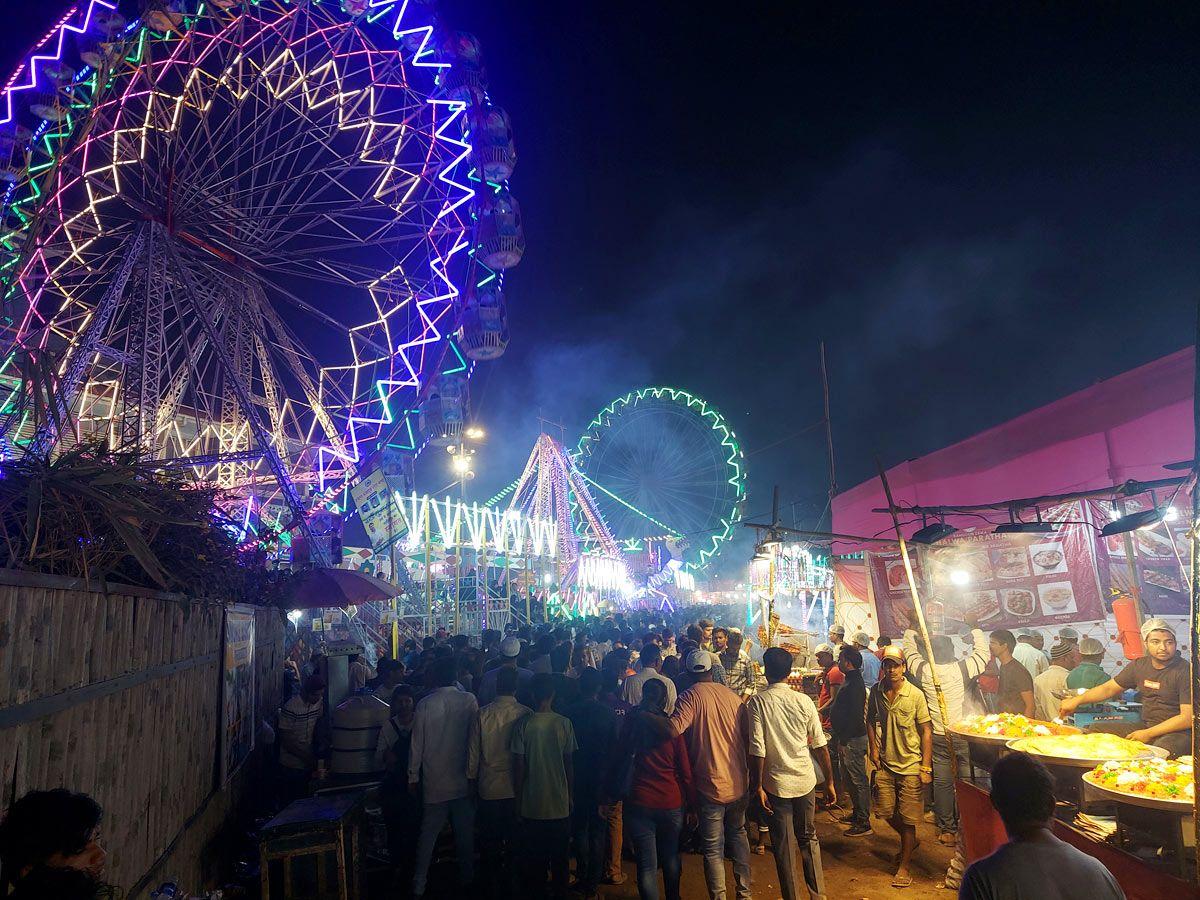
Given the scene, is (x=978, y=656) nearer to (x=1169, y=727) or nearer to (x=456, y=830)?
(x=1169, y=727)

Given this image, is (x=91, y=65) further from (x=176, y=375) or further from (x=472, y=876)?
(x=472, y=876)

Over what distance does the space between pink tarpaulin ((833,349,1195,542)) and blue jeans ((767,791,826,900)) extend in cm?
587

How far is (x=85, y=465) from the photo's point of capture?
3781 millimetres

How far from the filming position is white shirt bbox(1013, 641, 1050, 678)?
9.41 m

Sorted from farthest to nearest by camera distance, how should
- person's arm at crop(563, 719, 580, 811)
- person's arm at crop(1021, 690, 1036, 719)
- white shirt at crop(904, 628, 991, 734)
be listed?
person's arm at crop(1021, 690, 1036, 719), white shirt at crop(904, 628, 991, 734), person's arm at crop(563, 719, 580, 811)

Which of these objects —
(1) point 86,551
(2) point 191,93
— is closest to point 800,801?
(1) point 86,551

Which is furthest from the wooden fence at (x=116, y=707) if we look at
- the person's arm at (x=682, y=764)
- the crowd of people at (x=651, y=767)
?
the person's arm at (x=682, y=764)

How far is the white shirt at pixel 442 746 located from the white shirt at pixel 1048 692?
6.51 m

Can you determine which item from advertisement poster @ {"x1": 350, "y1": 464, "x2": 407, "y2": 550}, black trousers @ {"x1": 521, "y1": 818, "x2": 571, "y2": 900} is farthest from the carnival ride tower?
black trousers @ {"x1": 521, "y1": 818, "x2": 571, "y2": 900}

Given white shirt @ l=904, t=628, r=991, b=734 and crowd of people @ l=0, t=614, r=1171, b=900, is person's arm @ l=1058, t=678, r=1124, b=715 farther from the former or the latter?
white shirt @ l=904, t=628, r=991, b=734

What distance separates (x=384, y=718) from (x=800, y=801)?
398 cm

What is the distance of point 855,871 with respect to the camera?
6453mm

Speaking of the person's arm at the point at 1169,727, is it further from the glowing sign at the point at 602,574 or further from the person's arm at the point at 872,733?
the glowing sign at the point at 602,574

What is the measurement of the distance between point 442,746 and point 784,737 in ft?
9.35
